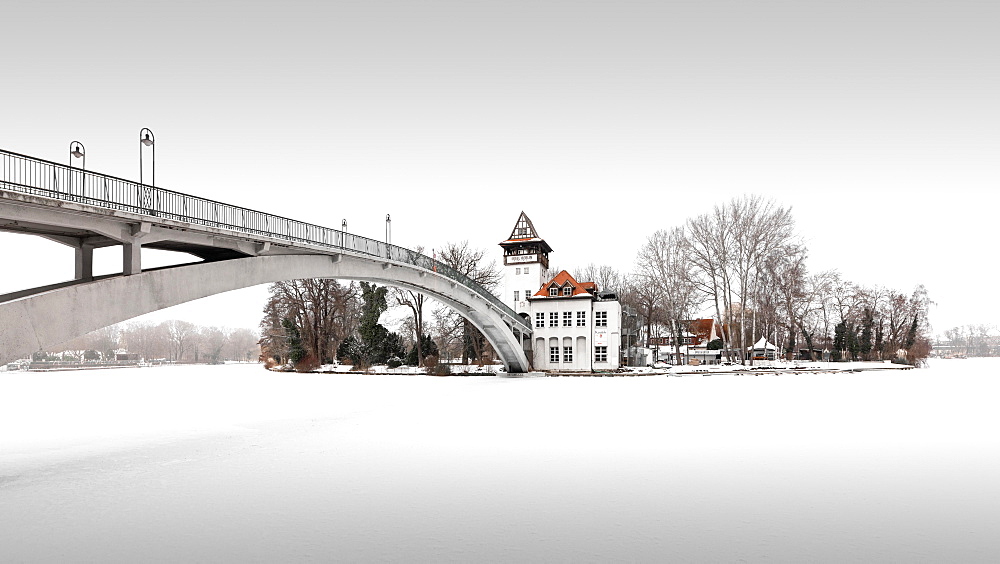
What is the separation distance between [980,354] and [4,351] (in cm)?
18919

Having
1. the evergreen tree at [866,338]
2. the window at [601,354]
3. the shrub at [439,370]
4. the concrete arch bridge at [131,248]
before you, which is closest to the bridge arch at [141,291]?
the concrete arch bridge at [131,248]

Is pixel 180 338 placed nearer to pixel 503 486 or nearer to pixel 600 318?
pixel 600 318

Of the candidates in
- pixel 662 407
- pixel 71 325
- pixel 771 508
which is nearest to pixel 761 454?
pixel 771 508

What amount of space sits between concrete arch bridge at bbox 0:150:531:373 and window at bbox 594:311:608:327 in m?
32.0

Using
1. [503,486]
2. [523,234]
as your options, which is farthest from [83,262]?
[523,234]

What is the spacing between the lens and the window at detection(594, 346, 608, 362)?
179 ft

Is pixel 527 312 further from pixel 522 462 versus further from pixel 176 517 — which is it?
pixel 176 517

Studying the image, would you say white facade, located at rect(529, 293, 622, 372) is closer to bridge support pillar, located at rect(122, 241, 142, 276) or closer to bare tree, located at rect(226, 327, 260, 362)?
bridge support pillar, located at rect(122, 241, 142, 276)

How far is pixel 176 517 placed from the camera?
26.4 ft

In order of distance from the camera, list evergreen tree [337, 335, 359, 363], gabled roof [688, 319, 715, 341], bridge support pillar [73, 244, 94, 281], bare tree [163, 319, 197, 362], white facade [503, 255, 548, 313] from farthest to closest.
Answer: bare tree [163, 319, 197, 362], gabled roof [688, 319, 715, 341], white facade [503, 255, 548, 313], evergreen tree [337, 335, 359, 363], bridge support pillar [73, 244, 94, 281]

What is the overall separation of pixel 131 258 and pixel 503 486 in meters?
13.1

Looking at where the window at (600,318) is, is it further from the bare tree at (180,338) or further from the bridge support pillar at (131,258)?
the bare tree at (180,338)

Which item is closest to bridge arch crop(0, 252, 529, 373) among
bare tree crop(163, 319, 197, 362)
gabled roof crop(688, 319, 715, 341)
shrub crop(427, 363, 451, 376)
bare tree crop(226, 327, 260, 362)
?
shrub crop(427, 363, 451, 376)

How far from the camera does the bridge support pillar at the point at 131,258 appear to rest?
1662 cm
